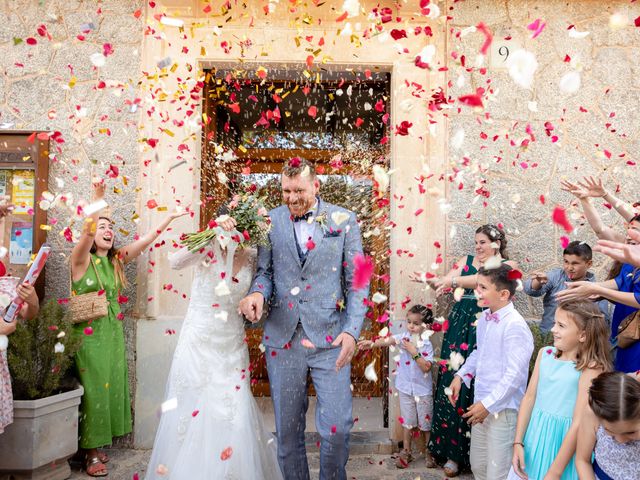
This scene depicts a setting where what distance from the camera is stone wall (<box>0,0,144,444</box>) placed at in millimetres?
5020

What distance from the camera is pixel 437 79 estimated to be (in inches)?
200

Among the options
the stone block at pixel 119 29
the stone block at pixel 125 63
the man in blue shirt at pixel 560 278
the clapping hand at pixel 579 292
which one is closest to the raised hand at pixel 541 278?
the man in blue shirt at pixel 560 278

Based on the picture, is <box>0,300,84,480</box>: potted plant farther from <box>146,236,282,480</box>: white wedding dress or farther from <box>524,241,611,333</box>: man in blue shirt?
<box>524,241,611,333</box>: man in blue shirt

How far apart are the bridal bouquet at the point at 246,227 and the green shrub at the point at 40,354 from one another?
54.2 inches

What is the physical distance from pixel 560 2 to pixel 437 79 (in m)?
1.41

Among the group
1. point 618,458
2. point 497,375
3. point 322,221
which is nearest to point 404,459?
point 497,375

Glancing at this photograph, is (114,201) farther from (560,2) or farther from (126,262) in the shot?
(560,2)

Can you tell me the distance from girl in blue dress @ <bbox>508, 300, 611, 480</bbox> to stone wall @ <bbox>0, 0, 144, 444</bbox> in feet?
11.2

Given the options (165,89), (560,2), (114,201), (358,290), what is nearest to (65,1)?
(165,89)

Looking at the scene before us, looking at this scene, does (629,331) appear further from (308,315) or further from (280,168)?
(280,168)

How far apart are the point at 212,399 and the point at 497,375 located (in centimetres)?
185

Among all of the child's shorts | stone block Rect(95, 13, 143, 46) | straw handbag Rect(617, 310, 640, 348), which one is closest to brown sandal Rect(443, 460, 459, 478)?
the child's shorts

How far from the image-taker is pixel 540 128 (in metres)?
5.12

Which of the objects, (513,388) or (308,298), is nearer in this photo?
(513,388)
